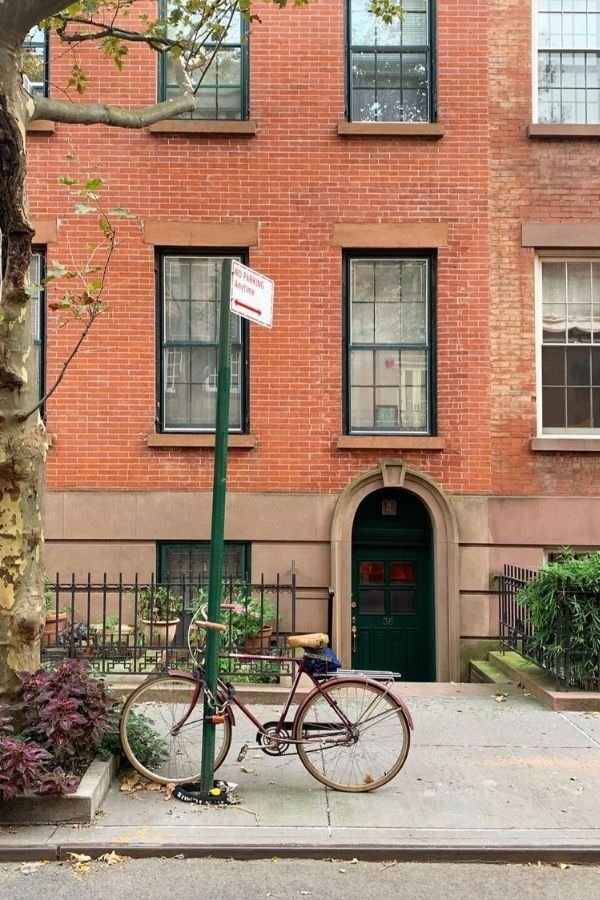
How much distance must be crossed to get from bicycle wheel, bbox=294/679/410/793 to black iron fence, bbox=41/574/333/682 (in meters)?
2.01

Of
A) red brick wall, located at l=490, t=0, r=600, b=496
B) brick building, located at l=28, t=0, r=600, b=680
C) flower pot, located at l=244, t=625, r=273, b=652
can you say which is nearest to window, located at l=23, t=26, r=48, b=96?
brick building, located at l=28, t=0, r=600, b=680

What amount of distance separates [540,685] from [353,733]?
333cm

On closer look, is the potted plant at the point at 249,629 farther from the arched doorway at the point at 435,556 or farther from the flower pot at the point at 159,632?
the arched doorway at the point at 435,556

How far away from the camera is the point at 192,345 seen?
10.9 meters

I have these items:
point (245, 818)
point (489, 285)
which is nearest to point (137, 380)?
point (489, 285)

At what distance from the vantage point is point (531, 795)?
5.96 meters

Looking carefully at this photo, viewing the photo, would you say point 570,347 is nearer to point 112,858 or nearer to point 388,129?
point 388,129

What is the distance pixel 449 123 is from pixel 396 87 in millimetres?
880

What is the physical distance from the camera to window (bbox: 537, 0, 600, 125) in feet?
36.7

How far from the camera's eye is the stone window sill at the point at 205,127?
35.1 feet

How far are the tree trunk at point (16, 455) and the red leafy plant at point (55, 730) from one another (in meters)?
0.24

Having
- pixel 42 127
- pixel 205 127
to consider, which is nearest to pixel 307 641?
pixel 205 127

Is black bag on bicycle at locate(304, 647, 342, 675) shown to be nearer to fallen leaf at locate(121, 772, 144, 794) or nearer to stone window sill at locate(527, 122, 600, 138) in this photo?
fallen leaf at locate(121, 772, 144, 794)

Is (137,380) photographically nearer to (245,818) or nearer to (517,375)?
(517,375)
